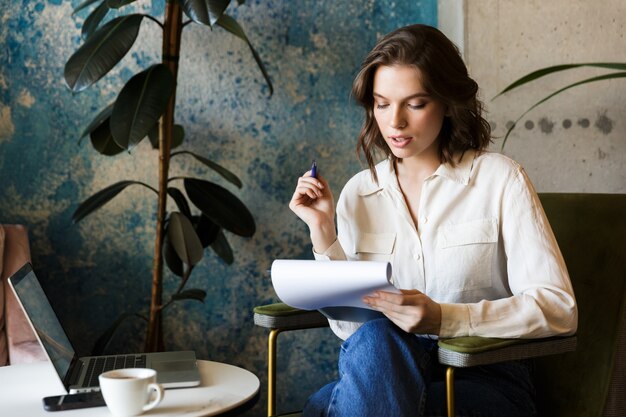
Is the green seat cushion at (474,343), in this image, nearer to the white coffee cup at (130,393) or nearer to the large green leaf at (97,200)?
the white coffee cup at (130,393)

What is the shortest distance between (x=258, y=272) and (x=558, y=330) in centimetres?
143

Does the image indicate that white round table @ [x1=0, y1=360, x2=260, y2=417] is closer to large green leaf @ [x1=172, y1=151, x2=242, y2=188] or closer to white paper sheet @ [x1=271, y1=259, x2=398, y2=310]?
white paper sheet @ [x1=271, y1=259, x2=398, y2=310]

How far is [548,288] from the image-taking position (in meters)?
1.59

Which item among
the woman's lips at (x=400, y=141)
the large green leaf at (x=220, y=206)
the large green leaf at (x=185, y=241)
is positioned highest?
the woman's lips at (x=400, y=141)

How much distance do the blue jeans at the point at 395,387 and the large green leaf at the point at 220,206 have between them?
3.17 feet

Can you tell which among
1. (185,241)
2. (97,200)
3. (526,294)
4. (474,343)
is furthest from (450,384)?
(97,200)

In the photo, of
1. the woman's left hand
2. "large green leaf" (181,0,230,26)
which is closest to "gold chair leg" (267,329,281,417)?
the woman's left hand

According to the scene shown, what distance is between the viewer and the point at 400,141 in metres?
1.76

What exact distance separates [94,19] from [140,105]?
1.20 feet

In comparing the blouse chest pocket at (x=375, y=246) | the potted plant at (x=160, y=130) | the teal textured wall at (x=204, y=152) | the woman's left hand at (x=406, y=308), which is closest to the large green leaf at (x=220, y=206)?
the potted plant at (x=160, y=130)

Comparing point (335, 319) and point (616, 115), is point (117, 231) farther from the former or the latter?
point (616, 115)

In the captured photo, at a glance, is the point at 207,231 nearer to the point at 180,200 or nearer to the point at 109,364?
the point at 180,200

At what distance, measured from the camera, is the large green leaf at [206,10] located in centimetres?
219

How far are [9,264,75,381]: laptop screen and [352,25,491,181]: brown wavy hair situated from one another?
0.81 metres
